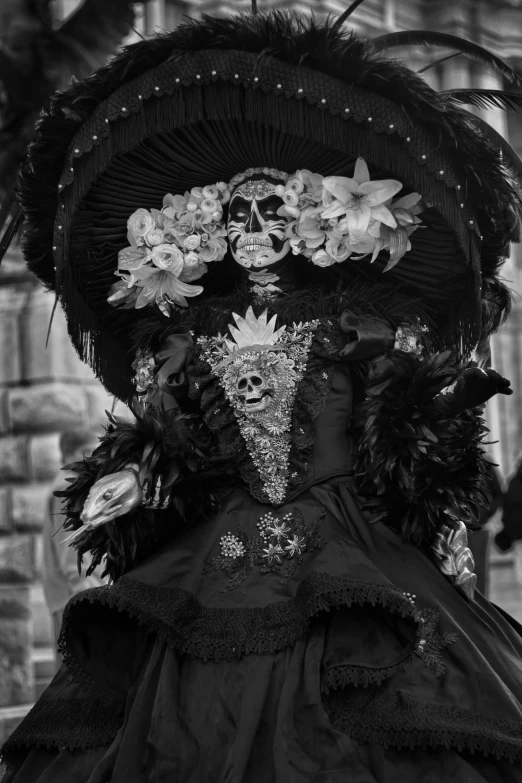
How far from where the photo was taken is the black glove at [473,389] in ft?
12.2

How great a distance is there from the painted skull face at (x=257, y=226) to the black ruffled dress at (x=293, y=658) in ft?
1.23

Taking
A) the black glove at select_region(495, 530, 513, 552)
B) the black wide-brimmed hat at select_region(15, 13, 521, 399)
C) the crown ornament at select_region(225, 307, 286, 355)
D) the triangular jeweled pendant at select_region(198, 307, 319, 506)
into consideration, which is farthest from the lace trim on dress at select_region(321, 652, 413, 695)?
the black glove at select_region(495, 530, 513, 552)

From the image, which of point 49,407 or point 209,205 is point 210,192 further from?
point 49,407

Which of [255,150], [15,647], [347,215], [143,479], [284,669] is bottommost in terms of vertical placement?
[15,647]

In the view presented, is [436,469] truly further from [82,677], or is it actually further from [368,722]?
[82,677]

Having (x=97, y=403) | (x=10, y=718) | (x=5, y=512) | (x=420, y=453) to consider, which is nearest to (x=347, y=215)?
(x=420, y=453)

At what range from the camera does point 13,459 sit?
977 centimetres

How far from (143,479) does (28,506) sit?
6.01 meters

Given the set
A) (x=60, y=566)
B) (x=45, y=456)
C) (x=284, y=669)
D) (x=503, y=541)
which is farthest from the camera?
(x=45, y=456)

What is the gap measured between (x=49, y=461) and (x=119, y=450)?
5835mm

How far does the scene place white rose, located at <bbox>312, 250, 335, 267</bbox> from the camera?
426 cm

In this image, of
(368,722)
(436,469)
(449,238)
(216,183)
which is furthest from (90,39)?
(368,722)

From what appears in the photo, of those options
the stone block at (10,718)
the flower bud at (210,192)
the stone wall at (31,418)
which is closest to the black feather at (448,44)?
the flower bud at (210,192)

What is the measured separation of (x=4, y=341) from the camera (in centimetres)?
1003
